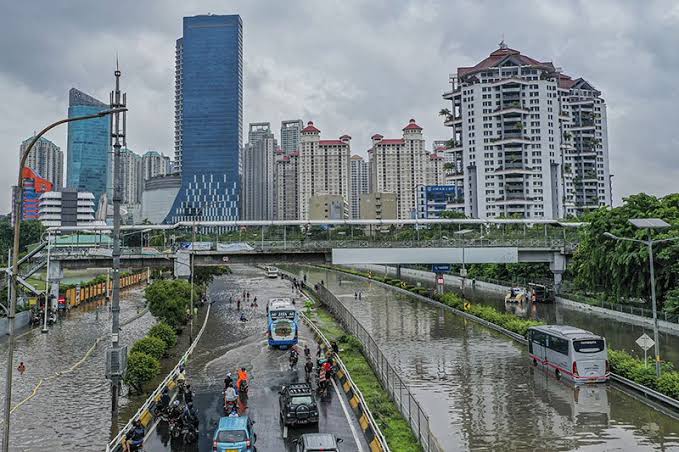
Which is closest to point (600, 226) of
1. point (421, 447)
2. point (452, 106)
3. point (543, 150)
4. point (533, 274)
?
point (533, 274)

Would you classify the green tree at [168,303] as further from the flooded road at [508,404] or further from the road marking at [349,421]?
the road marking at [349,421]

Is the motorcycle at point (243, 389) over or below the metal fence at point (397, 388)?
below

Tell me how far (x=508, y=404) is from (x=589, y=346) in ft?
16.6

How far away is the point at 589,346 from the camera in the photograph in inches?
942

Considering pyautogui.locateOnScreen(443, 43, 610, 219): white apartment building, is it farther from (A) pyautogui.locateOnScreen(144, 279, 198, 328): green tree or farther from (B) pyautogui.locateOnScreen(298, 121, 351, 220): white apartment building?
(A) pyautogui.locateOnScreen(144, 279, 198, 328): green tree

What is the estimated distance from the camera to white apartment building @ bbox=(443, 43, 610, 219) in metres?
118

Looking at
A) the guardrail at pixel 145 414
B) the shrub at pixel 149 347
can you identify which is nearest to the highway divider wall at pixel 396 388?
the guardrail at pixel 145 414

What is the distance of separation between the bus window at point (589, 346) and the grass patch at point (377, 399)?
8722 millimetres

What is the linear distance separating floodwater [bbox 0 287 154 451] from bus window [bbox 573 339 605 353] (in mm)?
19061

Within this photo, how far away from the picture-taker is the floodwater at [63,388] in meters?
19.2

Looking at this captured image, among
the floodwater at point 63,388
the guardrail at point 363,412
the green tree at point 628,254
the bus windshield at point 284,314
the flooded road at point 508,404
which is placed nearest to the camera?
the guardrail at point 363,412

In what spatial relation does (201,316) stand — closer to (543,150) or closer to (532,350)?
(532,350)

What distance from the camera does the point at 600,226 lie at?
140 feet

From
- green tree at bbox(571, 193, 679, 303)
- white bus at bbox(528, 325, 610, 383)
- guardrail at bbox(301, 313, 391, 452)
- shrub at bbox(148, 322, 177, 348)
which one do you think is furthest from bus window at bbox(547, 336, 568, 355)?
shrub at bbox(148, 322, 177, 348)
